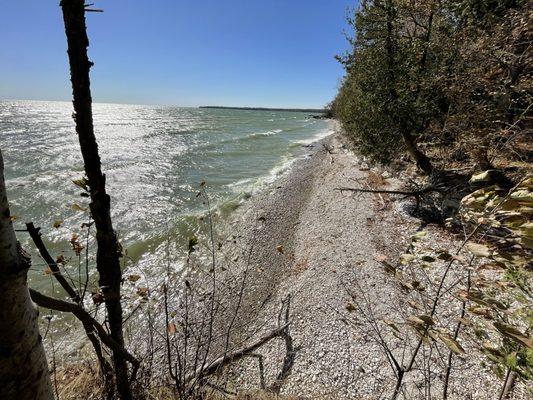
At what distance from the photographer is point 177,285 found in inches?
327


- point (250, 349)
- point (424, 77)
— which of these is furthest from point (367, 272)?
point (424, 77)

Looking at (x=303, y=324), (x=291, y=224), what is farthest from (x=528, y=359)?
(x=291, y=224)

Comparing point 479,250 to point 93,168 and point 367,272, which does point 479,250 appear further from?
point 367,272

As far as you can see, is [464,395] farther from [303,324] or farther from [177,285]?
[177,285]

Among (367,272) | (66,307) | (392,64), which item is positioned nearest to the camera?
(66,307)

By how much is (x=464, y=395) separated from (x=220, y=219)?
1024 cm

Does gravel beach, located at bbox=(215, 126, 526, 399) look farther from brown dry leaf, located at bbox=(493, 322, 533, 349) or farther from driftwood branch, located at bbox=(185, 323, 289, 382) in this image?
brown dry leaf, located at bbox=(493, 322, 533, 349)

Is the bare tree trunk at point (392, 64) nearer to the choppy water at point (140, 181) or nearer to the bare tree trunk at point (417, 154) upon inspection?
the bare tree trunk at point (417, 154)

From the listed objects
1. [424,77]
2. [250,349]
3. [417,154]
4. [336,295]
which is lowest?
[250,349]

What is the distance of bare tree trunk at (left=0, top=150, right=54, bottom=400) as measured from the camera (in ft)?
2.89

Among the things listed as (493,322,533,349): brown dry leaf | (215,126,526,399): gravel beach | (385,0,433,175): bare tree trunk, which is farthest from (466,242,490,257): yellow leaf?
(385,0,433,175): bare tree trunk

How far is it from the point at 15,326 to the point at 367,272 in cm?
725

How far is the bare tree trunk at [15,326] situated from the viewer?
0.88 meters

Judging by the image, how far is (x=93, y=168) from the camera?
1.95m
